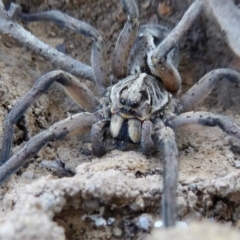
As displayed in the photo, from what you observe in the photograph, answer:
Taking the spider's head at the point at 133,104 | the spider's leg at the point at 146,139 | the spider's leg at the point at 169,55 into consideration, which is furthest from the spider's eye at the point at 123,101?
the spider's leg at the point at 169,55

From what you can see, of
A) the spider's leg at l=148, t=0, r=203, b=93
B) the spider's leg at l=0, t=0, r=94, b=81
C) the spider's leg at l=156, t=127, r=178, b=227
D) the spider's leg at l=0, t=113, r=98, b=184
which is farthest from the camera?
the spider's leg at l=0, t=0, r=94, b=81

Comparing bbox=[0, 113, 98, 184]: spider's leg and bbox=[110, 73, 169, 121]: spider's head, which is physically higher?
bbox=[110, 73, 169, 121]: spider's head

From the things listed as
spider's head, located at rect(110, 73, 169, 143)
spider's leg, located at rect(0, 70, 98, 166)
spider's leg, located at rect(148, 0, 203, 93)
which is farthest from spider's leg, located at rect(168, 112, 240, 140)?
spider's leg, located at rect(0, 70, 98, 166)

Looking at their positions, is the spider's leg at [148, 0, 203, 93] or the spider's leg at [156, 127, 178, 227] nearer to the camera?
the spider's leg at [156, 127, 178, 227]

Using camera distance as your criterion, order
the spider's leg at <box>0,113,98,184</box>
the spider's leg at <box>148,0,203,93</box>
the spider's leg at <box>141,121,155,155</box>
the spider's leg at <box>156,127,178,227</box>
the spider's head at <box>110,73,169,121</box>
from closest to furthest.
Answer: the spider's leg at <box>156,127,178,227</box> < the spider's leg at <box>0,113,98,184</box> < the spider's leg at <box>141,121,155,155</box> < the spider's head at <box>110,73,169,121</box> < the spider's leg at <box>148,0,203,93</box>

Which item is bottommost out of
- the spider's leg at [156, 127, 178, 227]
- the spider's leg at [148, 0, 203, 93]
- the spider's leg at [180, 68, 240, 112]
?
the spider's leg at [156, 127, 178, 227]

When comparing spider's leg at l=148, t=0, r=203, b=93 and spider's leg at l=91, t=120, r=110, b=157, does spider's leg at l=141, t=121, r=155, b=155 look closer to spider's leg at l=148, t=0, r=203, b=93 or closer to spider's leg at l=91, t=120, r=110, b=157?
spider's leg at l=91, t=120, r=110, b=157

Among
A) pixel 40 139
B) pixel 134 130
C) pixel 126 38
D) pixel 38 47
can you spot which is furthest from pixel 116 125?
pixel 38 47

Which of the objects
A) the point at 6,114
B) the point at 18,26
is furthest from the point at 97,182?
the point at 18,26
